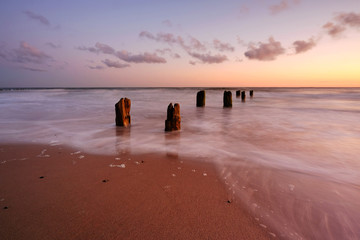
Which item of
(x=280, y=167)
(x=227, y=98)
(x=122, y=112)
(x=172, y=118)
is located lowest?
(x=280, y=167)

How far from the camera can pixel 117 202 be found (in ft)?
8.23

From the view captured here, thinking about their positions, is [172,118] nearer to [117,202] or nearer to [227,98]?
[117,202]

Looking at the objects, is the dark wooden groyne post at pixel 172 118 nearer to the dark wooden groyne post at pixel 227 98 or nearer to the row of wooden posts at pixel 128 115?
the row of wooden posts at pixel 128 115

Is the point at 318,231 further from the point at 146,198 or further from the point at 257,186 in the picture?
the point at 146,198

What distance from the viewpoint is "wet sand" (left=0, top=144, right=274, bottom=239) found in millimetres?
2025

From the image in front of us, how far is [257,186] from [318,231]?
3.33 feet

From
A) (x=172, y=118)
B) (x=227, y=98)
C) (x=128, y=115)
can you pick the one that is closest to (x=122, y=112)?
(x=128, y=115)

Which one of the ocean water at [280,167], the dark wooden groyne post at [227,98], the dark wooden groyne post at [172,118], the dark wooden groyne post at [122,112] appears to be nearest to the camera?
the ocean water at [280,167]

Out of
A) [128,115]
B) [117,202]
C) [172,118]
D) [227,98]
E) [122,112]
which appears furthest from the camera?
[227,98]

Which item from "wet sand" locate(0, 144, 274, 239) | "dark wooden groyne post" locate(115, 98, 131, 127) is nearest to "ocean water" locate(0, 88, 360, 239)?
"wet sand" locate(0, 144, 274, 239)

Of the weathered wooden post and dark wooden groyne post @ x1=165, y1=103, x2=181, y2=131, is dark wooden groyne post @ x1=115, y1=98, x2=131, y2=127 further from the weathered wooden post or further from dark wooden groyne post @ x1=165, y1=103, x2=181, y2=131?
the weathered wooden post

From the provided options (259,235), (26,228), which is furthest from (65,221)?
(259,235)

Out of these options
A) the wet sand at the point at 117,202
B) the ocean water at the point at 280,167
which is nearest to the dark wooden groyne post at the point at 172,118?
the ocean water at the point at 280,167

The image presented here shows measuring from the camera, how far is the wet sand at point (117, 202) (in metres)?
2.03
